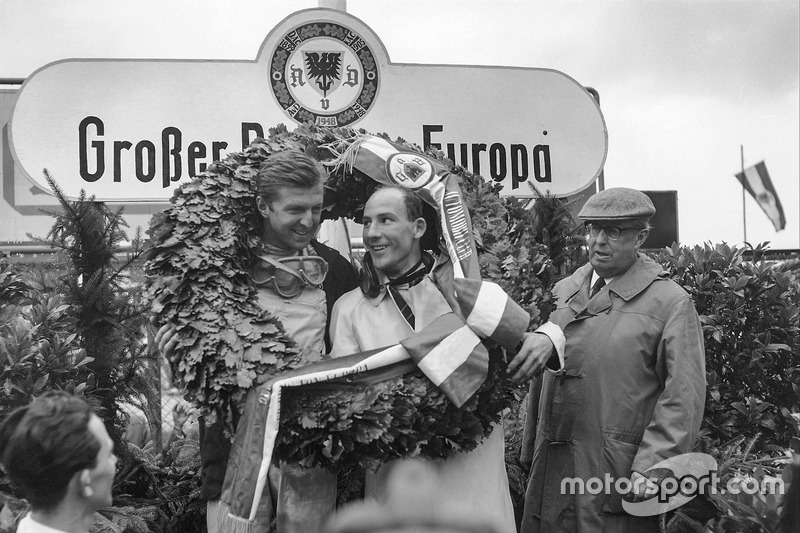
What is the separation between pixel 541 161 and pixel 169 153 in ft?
9.87

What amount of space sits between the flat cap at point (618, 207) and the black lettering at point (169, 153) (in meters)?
3.40

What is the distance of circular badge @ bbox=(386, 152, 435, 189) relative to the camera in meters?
4.00

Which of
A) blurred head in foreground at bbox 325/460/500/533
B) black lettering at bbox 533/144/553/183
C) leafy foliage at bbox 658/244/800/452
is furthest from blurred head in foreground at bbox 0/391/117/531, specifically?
black lettering at bbox 533/144/553/183

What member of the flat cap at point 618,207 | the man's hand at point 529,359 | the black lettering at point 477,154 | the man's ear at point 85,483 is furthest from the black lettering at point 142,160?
the man's ear at point 85,483

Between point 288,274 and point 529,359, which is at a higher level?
point 288,274

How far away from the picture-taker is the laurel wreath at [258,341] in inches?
132

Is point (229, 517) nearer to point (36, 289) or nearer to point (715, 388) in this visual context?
point (36, 289)

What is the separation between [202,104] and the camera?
650 cm

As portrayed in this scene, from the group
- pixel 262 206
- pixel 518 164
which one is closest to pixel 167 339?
pixel 262 206

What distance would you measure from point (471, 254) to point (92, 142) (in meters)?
Answer: 3.80

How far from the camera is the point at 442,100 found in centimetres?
686

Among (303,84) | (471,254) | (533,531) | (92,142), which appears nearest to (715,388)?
(533,531)

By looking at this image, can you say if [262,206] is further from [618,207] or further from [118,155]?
[118,155]

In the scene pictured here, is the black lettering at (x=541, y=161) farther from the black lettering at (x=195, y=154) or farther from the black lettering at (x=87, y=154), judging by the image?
the black lettering at (x=87, y=154)
